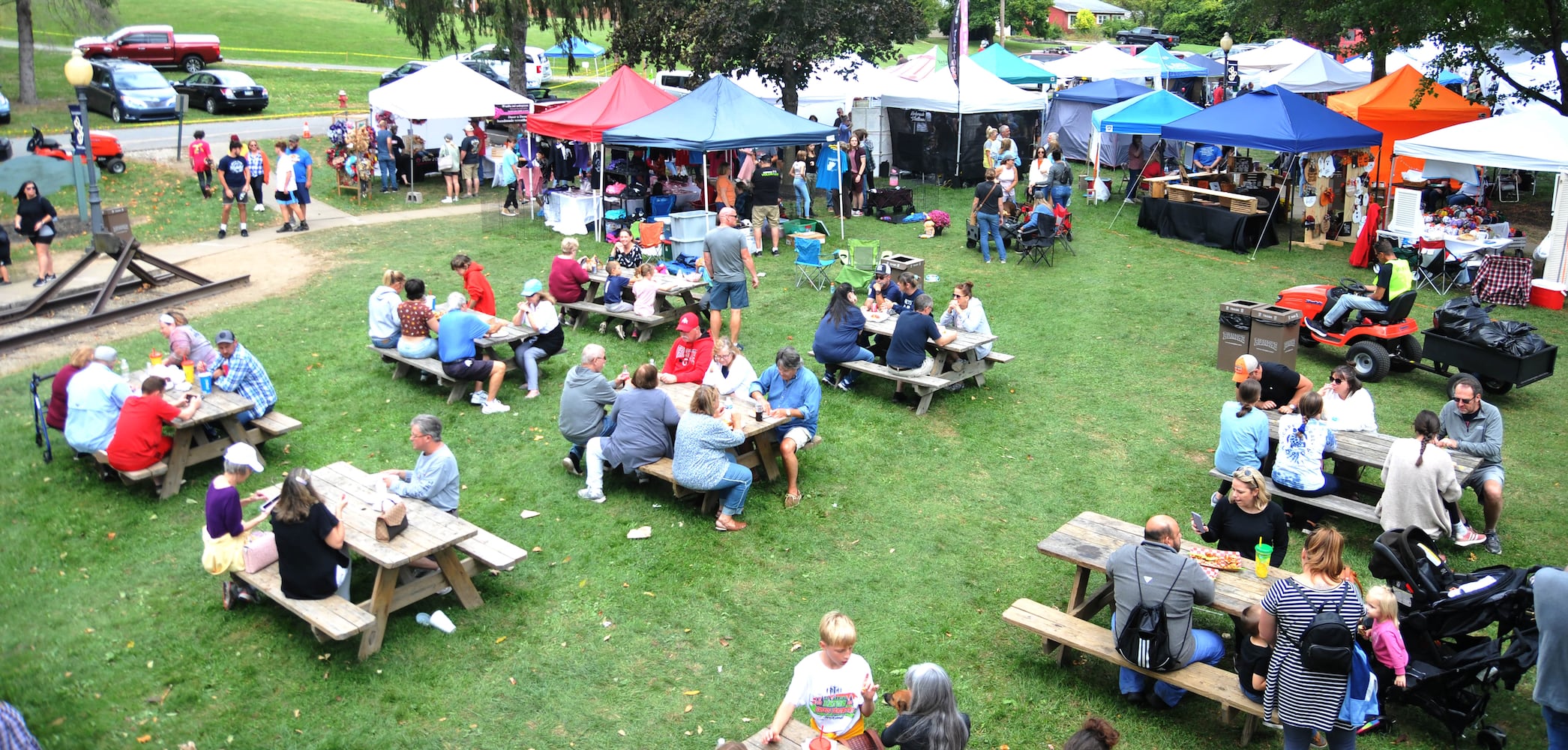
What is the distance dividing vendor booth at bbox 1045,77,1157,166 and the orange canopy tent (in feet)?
19.7

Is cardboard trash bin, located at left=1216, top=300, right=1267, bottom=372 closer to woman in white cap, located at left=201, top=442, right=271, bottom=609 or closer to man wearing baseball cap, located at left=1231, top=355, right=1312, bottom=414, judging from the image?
man wearing baseball cap, located at left=1231, top=355, right=1312, bottom=414

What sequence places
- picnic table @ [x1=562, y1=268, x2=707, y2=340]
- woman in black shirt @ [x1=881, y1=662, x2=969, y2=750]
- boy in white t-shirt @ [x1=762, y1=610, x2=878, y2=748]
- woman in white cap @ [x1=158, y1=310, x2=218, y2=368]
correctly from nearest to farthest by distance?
1. woman in black shirt @ [x1=881, y1=662, x2=969, y2=750]
2. boy in white t-shirt @ [x1=762, y1=610, x2=878, y2=748]
3. woman in white cap @ [x1=158, y1=310, x2=218, y2=368]
4. picnic table @ [x1=562, y1=268, x2=707, y2=340]

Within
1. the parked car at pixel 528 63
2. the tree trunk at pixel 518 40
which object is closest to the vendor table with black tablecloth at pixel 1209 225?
the tree trunk at pixel 518 40

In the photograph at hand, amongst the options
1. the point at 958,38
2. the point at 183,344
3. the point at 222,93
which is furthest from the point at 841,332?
the point at 222,93

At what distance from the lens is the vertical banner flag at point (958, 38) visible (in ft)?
67.6

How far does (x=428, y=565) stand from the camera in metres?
7.23

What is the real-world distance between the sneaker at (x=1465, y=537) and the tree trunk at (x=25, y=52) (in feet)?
110

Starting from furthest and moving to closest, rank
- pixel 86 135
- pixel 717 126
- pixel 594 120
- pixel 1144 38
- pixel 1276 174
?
pixel 1144 38, pixel 1276 174, pixel 594 120, pixel 717 126, pixel 86 135

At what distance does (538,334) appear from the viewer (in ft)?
37.1

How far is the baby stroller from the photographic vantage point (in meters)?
5.84

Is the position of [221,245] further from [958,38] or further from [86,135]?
[958,38]

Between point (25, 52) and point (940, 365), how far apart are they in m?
29.8

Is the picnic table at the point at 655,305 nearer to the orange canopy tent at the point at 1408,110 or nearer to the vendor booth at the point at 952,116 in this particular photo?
the vendor booth at the point at 952,116

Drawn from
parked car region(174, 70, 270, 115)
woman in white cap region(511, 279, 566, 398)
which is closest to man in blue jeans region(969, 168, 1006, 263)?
woman in white cap region(511, 279, 566, 398)
